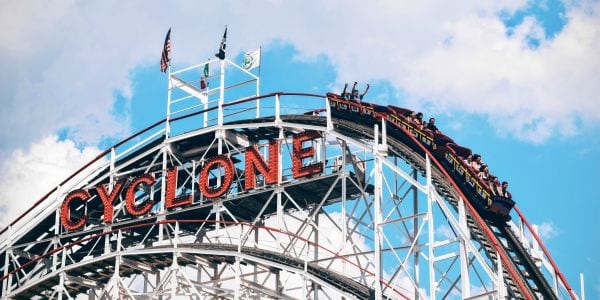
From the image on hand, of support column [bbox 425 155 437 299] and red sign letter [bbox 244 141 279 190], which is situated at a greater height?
red sign letter [bbox 244 141 279 190]

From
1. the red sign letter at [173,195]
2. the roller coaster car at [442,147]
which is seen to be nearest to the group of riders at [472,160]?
the roller coaster car at [442,147]

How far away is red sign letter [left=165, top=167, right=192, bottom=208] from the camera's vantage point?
201 feet

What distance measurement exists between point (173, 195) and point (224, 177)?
3.45 metres

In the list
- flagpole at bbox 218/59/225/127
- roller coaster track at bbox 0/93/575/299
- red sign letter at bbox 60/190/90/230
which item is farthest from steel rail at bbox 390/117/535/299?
red sign letter at bbox 60/190/90/230

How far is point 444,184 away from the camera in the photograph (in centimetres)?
5191

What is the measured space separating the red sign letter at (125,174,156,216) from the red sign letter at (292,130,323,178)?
881 centimetres

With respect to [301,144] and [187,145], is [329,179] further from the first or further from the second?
[187,145]

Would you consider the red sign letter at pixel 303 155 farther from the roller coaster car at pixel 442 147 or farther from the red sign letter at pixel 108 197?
the red sign letter at pixel 108 197

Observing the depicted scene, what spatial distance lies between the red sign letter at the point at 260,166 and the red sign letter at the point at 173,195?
352 cm

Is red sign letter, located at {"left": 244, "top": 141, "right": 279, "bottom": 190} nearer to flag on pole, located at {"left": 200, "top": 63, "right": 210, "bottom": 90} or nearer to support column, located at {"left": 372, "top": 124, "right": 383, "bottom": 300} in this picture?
support column, located at {"left": 372, "top": 124, "right": 383, "bottom": 300}

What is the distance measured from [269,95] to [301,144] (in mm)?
2867

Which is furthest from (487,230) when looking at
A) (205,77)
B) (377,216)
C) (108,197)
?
(108,197)

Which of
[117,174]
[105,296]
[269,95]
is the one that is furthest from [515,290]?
[117,174]

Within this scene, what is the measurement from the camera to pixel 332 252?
51.6m
